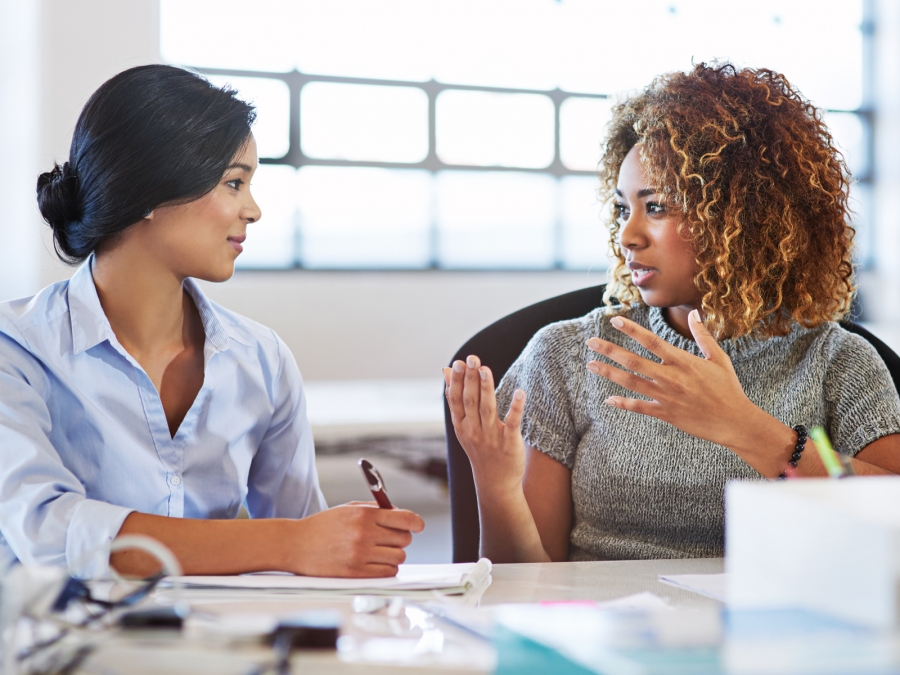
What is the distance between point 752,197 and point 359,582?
80 cm

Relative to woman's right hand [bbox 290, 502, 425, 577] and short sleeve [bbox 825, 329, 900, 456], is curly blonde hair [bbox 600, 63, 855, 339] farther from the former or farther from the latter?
woman's right hand [bbox 290, 502, 425, 577]

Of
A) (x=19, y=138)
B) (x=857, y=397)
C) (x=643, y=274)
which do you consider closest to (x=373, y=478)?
(x=643, y=274)

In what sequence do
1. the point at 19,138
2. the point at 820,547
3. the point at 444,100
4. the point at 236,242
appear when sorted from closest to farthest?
the point at 820,547 → the point at 236,242 → the point at 19,138 → the point at 444,100

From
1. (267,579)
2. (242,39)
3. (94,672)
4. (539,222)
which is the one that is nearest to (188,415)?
(267,579)

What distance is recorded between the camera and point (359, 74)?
4090 mm

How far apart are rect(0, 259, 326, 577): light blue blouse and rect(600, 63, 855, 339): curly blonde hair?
60 centimetres

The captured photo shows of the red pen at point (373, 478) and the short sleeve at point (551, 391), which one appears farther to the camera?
the short sleeve at point (551, 391)

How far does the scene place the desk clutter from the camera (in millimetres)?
431

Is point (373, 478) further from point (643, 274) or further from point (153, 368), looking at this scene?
point (643, 274)

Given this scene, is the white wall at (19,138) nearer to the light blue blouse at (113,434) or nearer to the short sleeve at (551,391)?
the light blue blouse at (113,434)

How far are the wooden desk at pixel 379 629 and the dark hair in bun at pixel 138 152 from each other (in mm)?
571

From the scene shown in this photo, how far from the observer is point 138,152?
44.8 inches

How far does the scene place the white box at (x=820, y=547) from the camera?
1.46 ft

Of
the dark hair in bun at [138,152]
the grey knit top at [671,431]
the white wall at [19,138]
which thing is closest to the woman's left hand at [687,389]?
the grey knit top at [671,431]
